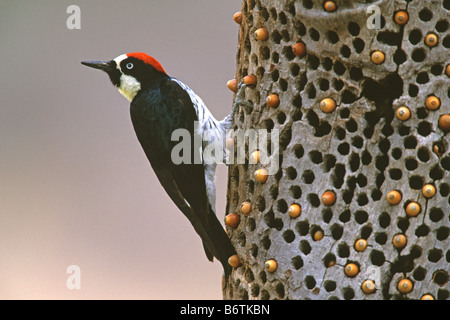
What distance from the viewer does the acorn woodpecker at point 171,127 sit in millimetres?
3174

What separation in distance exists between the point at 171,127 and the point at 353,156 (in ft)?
3.17

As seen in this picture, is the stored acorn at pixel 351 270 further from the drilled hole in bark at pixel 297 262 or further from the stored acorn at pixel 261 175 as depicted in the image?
the stored acorn at pixel 261 175

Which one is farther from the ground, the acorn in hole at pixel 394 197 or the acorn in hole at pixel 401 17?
the acorn in hole at pixel 401 17

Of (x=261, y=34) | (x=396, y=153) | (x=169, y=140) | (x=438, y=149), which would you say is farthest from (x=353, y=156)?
(x=169, y=140)

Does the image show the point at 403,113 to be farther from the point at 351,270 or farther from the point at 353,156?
the point at 351,270

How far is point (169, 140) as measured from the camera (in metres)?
3.22

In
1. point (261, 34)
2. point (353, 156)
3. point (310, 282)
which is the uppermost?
point (261, 34)

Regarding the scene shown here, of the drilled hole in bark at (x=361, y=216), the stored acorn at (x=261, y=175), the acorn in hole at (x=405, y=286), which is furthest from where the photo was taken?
the stored acorn at (x=261, y=175)

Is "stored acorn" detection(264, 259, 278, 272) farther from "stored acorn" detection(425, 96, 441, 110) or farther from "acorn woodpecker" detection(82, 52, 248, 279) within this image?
"stored acorn" detection(425, 96, 441, 110)

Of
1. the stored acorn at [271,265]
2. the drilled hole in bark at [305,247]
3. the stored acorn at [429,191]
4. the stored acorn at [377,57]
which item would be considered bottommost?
the stored acorn at [271,265]

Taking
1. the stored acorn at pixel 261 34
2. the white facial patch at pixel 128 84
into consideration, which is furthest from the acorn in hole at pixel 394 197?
the white facial patch at pixel 128 84

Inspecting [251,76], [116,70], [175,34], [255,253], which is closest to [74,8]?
[175,34]

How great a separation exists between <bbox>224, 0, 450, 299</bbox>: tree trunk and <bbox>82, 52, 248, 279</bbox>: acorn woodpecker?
40 centimetres

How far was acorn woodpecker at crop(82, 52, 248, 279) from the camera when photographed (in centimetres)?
317
